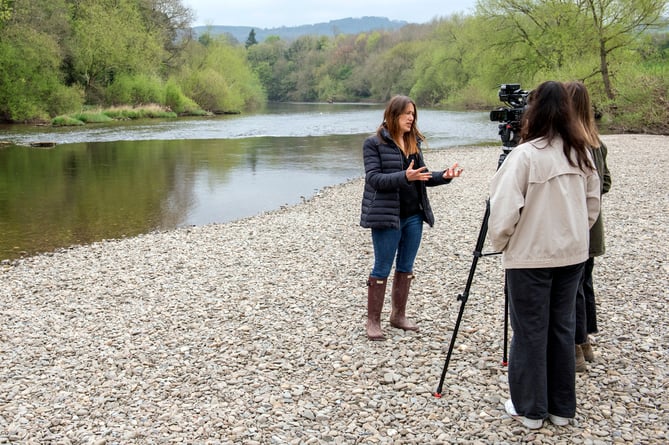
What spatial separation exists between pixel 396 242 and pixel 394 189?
0.46m

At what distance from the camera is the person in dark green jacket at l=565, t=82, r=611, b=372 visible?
11.3ft

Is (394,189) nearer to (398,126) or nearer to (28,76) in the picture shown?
(398,126)

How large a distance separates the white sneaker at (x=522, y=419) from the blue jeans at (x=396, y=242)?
1.45 m

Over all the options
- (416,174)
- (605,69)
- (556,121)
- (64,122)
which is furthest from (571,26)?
(556,121)

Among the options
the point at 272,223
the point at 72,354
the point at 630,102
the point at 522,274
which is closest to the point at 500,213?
the point at 522,274

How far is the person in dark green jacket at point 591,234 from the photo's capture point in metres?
3.45

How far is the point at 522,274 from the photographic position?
3426 mm

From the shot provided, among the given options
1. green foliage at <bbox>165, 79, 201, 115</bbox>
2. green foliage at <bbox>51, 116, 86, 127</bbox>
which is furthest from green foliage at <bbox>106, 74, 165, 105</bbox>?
green foliage at <bbox>51, 116, 86, 127</bbox>

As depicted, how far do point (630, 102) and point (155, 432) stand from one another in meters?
27.6

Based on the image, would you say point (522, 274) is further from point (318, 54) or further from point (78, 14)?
point (318, 54)

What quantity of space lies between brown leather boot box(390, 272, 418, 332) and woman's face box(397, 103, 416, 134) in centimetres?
128

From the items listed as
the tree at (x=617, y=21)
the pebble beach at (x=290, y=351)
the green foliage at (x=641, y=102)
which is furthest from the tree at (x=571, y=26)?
the pebble beach at (x=290, y=351)

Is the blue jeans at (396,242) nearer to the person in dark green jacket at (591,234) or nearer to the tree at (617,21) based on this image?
the person in dark green jacket at (591,234)

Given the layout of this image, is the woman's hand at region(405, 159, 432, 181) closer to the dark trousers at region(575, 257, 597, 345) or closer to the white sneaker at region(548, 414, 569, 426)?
the dark trousers at region(575, 257, 597, 345)
